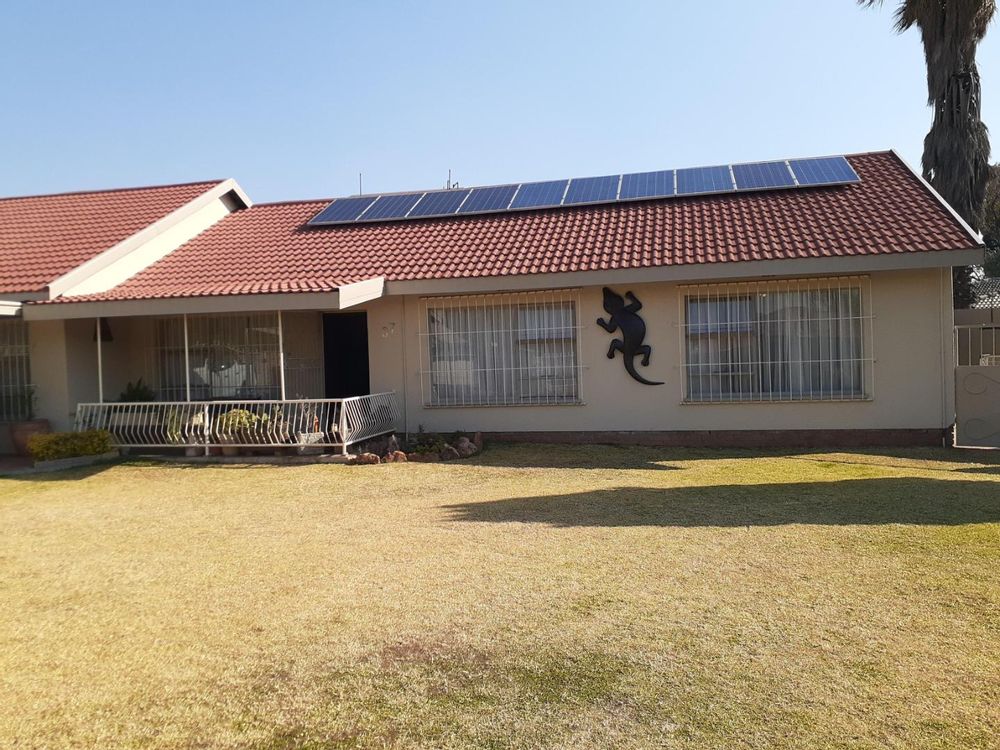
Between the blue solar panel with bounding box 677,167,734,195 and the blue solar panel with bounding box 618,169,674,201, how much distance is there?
0.22 m

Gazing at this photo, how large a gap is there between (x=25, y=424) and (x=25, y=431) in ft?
0.41

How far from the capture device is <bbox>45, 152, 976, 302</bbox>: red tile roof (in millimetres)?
11992

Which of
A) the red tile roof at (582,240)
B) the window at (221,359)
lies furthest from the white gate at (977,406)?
the window at (221,359)

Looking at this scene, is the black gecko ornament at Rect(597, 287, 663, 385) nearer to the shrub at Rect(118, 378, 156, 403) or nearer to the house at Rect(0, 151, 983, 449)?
the house at Rect(0, 151, 983, 449)

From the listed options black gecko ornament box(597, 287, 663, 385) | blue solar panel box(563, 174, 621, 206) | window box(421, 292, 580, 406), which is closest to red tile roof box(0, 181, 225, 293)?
window box(421, 292, 580, 406)

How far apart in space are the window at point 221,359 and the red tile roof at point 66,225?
2152 millimetres

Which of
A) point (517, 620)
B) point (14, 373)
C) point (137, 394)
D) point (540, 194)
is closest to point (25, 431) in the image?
point (14, 373)

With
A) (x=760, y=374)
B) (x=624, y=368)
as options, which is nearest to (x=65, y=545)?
(x=624, y=368)

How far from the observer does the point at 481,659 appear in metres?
4.08

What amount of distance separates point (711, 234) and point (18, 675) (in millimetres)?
11582

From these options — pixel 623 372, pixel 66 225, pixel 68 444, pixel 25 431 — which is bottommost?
pixel 68 444

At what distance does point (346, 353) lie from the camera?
1459 cm

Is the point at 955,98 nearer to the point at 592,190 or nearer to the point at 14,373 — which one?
the point at 592,190

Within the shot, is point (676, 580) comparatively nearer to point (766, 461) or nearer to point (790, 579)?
point (790, 579)
